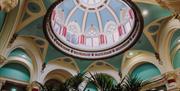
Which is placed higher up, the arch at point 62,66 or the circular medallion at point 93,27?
the circular medallion at point 93,27

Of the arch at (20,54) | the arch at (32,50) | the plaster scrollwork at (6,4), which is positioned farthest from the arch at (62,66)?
the plaster scrollwork at (6,4)

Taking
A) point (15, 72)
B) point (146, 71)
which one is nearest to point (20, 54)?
point (15, 72)

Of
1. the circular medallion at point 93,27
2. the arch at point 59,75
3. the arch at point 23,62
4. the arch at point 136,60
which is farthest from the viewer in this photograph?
the arch at point 59,75

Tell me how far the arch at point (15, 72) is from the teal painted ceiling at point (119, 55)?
1.89 meters

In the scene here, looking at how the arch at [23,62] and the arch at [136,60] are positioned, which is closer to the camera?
the arch at [23,62]

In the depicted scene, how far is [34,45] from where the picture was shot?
17.5 m

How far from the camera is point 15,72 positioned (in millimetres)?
16484

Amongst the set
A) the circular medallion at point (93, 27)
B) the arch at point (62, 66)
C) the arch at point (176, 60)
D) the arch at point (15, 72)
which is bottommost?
the arch at point (176, 60)

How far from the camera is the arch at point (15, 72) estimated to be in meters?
16.1

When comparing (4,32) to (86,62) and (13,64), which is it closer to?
(13,64)

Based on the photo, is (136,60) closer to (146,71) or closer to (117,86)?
(146,71)

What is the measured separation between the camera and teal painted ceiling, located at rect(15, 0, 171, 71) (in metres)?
15.0

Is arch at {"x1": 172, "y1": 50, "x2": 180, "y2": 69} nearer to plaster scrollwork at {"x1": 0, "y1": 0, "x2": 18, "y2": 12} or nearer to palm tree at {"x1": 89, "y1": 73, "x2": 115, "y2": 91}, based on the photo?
palm tree at {"x1": 89, "y1": 73, "x2": 115, "y2": 91}

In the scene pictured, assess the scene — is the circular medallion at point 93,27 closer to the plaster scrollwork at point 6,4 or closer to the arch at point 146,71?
the arch at point 146,71
